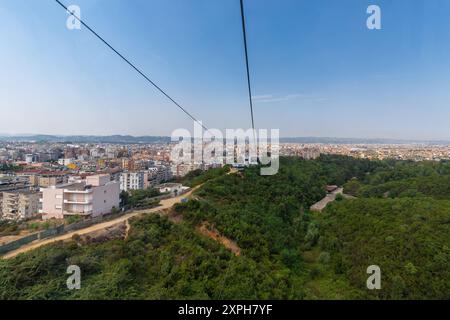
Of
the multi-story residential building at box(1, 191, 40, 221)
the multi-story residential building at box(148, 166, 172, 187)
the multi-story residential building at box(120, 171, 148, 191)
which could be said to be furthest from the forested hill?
the multi-story residential building at box(1, 191, 40, 221)

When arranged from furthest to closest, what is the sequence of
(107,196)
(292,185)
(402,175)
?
1. (402,175)
2. (292,185)
3. (107,196)

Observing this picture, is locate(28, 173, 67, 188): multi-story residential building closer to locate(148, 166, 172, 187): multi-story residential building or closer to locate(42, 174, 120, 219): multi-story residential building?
locate(148, 166, 172, 187): multi-story residential building

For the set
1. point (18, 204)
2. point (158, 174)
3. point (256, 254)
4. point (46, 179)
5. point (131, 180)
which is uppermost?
point (46, 179)

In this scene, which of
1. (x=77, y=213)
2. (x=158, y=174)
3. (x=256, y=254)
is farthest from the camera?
(x=158, y=174)

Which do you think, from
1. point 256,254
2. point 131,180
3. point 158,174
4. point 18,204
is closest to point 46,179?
point 18,204

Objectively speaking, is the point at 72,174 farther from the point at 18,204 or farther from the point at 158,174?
the point at 158,174

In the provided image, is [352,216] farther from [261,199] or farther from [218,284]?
[218,284]
